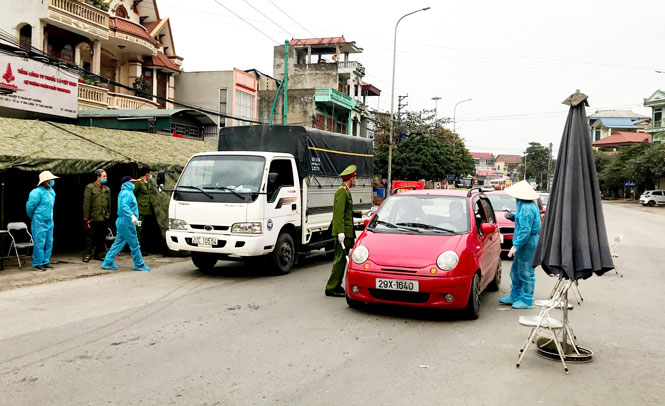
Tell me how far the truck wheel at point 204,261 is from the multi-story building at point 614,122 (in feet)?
337

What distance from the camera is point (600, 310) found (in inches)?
313

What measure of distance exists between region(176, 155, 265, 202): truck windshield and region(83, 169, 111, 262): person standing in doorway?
2587 mm

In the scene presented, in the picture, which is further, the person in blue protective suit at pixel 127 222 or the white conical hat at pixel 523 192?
the person in blue protective suit at pixel 127 222

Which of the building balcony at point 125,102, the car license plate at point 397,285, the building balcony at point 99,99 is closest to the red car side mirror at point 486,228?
the car license plate at point 397,285

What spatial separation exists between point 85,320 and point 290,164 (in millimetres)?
5137

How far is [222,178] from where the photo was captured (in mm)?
10156

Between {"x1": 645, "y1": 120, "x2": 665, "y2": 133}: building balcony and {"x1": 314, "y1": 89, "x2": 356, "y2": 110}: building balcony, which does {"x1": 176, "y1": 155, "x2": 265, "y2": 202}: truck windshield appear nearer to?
{"x1": 314, "y1": 89, "x2": 356, "y2": 110}: building balcony

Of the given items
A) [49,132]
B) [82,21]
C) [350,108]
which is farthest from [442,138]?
[49,132]

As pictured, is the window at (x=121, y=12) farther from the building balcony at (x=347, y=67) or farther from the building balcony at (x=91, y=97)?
the building balcony at (x=347, y=67)

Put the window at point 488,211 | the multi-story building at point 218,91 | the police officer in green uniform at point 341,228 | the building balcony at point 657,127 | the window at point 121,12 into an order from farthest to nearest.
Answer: the building balcony at point 657,127 → the multi-story building at point 218,91 → the window at point 121,12 → the window at point 488,211 → the police officer in green uniform at point 341,228

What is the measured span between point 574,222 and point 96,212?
9701 mm

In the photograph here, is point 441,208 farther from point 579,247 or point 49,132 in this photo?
point 49,132

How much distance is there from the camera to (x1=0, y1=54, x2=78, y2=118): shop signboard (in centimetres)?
1507

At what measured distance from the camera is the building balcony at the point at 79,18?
22.4m
